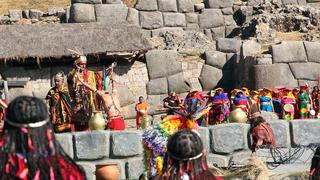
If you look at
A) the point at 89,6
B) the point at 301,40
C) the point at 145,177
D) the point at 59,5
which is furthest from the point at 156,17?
the point at 145,177

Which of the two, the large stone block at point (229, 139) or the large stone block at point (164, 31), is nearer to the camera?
the large stone block at point (229, 139)

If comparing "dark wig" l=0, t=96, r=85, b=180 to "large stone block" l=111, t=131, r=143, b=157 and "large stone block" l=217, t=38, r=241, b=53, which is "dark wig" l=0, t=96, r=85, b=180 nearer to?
"large stone block" l=111, t=131, r=143, b=157

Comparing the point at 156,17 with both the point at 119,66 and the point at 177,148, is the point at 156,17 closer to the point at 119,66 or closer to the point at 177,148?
the point at 119,66

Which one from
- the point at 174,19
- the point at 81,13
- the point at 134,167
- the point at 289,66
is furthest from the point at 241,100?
the point at 174,19

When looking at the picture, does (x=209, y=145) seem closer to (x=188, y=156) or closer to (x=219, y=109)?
(x=219, y=109)

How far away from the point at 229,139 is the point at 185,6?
34.8 feet

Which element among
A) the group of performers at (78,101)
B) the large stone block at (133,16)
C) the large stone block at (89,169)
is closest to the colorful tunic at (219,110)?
the group of performers at (78,101)

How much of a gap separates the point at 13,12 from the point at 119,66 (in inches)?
212

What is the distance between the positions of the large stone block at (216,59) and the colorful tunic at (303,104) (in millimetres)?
4180

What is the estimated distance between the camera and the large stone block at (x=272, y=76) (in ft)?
56.0

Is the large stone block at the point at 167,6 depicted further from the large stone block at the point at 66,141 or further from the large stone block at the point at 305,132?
the large stone block at the point at 66,141

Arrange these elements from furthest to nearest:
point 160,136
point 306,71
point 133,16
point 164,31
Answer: point 164,31, point 133,16, point 306,71, point 160,136

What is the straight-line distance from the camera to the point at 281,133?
10.4 m

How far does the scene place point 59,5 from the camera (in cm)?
2514
